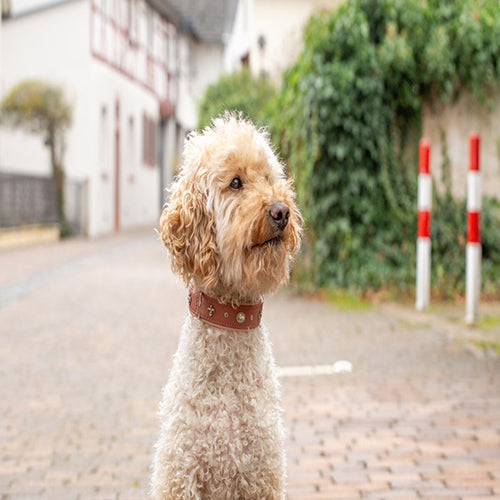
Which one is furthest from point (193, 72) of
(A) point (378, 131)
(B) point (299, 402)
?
(B) point (299, 402)

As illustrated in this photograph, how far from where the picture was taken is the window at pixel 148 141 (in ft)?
103

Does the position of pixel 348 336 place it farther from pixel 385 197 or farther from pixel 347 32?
pixel 347 32

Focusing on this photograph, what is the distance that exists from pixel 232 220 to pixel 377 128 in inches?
315

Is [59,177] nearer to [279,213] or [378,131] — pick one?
[378,131]

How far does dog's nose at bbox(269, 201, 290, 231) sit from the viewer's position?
2.39m

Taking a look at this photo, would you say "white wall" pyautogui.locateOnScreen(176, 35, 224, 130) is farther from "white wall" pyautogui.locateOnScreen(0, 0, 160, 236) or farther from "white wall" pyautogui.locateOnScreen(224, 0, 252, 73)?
"white wall" pyautogui.locateOnScreen(0, 0, 160, 236)

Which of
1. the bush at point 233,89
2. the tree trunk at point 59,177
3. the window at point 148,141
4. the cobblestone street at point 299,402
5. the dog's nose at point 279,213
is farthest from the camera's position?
the window at point 148,141

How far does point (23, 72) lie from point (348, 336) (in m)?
17.8

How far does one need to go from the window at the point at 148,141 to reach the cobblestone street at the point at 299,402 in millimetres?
21413

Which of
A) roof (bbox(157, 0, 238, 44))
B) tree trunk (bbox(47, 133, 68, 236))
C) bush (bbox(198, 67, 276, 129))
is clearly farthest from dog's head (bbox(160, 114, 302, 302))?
roof (bbox(157, 0, 238, 44))

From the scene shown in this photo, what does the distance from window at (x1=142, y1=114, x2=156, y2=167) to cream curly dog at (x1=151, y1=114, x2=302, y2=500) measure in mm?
28962

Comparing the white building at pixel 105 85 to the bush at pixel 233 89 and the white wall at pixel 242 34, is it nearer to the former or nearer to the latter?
the white wall at pixel 242 34

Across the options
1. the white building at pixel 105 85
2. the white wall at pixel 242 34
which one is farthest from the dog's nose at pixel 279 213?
the white wall at pixel 242 34

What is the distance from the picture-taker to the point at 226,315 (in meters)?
2.62
